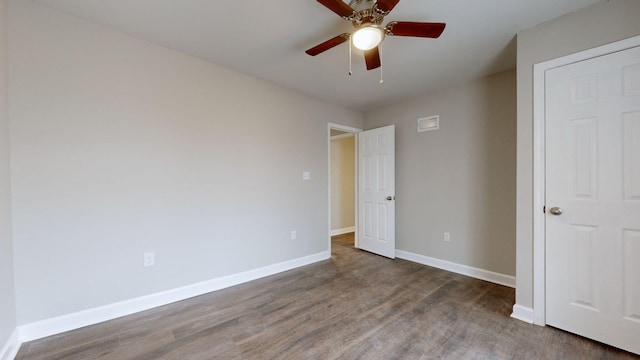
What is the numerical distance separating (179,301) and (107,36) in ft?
8.07

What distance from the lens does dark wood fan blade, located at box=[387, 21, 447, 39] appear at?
5.24ft

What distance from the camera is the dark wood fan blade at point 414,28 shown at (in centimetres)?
160

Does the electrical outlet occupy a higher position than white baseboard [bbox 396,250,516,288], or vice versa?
the electrical outlet

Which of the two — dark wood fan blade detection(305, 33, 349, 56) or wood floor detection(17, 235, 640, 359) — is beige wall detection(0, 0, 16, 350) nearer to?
wood floor detection(17, 235, 640, 359)

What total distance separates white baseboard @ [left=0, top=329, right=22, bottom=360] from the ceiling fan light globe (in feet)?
9.84

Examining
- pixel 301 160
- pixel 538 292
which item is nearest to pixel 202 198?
pixel 301 160

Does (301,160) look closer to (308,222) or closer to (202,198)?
(308,222)

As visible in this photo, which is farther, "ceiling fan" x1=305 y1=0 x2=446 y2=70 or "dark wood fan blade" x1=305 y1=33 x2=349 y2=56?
"dark wood fan blade" x1=305 y1=33 x2=349 y2=56

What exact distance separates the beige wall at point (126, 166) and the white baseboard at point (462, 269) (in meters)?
1.91

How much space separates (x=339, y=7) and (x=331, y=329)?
2288 mm

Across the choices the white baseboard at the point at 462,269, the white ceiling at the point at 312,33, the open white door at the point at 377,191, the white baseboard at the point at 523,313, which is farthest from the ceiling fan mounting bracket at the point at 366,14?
the white baseboard at the point at 462,269

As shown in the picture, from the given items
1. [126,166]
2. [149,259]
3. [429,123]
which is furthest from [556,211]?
[126,166]

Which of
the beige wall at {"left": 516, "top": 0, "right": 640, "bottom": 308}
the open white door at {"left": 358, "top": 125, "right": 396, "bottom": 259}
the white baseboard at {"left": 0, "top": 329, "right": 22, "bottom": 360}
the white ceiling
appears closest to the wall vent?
the open white door at {"left": 358, "top": 125, "right": 396, "bottom": 259}

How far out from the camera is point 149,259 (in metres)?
2.27
